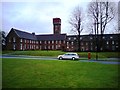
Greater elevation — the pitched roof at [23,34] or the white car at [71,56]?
the pitched roof at [23,34]

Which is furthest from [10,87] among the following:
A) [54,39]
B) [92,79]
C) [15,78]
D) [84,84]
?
[54,39]

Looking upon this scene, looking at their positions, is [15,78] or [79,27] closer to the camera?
[15,78]

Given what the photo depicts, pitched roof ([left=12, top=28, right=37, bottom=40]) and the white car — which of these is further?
the white car

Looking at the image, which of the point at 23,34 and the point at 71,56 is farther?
the point at 71,56

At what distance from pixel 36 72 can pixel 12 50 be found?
3672 millimetres

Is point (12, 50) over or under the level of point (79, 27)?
under

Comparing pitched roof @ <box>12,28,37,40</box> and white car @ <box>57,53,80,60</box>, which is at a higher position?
pitched roof @ <box>12,28,37,40</box>

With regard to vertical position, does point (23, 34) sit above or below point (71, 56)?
above

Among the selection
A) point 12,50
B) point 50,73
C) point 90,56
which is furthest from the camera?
point 90,56

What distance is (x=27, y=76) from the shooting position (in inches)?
267

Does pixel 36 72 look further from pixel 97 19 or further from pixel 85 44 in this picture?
pixel 85 44

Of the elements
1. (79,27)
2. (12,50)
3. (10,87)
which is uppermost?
(79,27)

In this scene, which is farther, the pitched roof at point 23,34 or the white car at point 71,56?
the white car at point 71,56

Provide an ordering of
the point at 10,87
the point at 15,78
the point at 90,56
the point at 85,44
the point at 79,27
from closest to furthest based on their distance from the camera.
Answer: the point at 10,87 < the point at 15,78 < the point at 90,56 < the point at 79,27 < the point at 85,44
